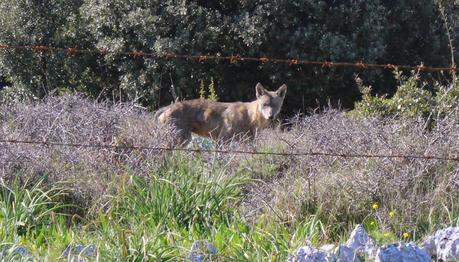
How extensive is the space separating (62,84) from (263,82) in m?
4.41

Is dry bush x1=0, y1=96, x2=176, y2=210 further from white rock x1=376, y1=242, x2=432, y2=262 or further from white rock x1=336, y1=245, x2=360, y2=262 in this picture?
white rock x1=376, y1=242, x2=432, y2=262

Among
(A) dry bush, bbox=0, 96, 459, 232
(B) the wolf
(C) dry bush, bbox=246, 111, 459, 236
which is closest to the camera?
(C) dry bush, bbox=246, 111, 459, 236

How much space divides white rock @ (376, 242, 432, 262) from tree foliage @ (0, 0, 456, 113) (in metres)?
10.6

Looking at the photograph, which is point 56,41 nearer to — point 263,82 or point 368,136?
point 263,82

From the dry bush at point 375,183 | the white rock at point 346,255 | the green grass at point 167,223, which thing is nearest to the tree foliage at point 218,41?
the dry bush at point 375,183

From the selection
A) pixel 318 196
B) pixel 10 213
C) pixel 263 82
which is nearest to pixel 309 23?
pixel 263 82

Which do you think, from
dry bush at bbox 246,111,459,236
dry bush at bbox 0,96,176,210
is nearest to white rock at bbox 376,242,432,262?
dry bush at bbox 246,111,459,236

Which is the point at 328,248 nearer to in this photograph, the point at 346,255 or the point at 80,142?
the point at 346,255

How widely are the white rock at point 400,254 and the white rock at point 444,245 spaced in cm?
27

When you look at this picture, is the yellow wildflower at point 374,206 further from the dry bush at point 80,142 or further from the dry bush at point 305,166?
the dry bush at point 80,142

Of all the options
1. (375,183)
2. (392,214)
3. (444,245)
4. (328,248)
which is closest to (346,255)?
(328,248)

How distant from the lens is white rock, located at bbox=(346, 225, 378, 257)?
680 cm

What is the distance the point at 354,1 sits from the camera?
1730cm

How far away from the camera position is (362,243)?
22.6ft
